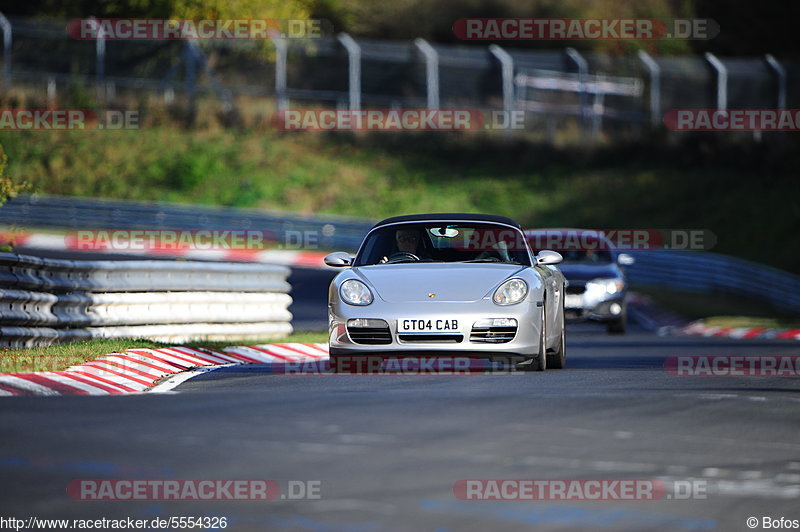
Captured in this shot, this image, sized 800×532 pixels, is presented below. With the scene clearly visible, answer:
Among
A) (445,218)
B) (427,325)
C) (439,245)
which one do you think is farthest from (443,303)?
(445,218)

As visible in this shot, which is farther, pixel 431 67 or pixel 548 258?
pixel 431 67

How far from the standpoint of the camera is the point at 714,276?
114 ft

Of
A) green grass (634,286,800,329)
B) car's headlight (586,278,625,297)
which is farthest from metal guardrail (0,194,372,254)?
car's headlight (586,278,625,297)

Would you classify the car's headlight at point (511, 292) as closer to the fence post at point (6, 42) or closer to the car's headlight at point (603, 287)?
the car's headlight at point (603, 287)

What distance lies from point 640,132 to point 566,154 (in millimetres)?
2460

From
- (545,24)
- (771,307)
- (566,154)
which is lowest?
(771,307)

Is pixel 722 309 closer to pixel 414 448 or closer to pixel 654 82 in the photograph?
pixel 654 82

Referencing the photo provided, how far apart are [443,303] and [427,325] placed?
8.7 inches

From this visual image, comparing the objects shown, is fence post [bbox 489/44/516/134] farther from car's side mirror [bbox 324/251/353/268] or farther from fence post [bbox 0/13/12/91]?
car's side mirror [bbox 324/251/353/268]

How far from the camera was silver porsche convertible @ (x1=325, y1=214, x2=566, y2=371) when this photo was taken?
1166 cm

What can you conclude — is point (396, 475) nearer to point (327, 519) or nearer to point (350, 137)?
point (327, 519)

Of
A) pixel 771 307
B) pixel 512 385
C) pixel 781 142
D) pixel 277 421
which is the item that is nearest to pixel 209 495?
pixel 277 421

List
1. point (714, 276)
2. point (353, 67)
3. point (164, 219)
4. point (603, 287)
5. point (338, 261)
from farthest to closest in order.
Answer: point (353, 67), point (164, 219), point (714, 276), point (603, 287), point (338, 261)

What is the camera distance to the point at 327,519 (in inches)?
229
